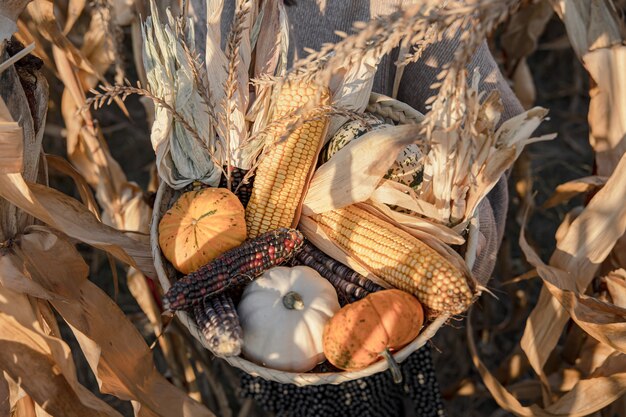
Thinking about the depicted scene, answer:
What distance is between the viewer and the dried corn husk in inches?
57.6

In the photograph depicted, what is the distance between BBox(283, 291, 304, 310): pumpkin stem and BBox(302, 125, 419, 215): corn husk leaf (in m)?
0.23

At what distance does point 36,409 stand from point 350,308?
78cm

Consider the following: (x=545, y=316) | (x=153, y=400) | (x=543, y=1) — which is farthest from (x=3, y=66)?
(x=543, y=1)

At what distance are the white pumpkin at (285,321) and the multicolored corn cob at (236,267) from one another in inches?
1.7

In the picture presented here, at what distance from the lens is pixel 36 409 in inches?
58.4

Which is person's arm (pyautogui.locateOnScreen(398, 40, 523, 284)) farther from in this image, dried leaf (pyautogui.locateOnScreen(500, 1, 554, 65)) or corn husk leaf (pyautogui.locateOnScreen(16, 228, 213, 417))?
corn husk leaf (pyautogui.locateOnScreen(16, 228, 213, 417))

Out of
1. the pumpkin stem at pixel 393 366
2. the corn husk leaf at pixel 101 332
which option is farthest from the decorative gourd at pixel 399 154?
the corn husk leaf at pixel 101 332

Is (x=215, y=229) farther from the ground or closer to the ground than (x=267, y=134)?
closer to the ground

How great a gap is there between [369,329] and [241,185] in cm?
49

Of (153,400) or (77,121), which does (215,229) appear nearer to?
(153,400)

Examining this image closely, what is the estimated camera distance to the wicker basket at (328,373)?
1.30m

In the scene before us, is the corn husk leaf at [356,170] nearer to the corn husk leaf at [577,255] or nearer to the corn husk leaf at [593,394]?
the corn husk leaf at [577,255]

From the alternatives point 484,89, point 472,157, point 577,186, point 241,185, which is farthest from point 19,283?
point 577,186

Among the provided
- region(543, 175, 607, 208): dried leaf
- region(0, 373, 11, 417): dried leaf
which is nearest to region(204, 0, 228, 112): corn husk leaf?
region(0, 373, 11, 417): dried leaf
